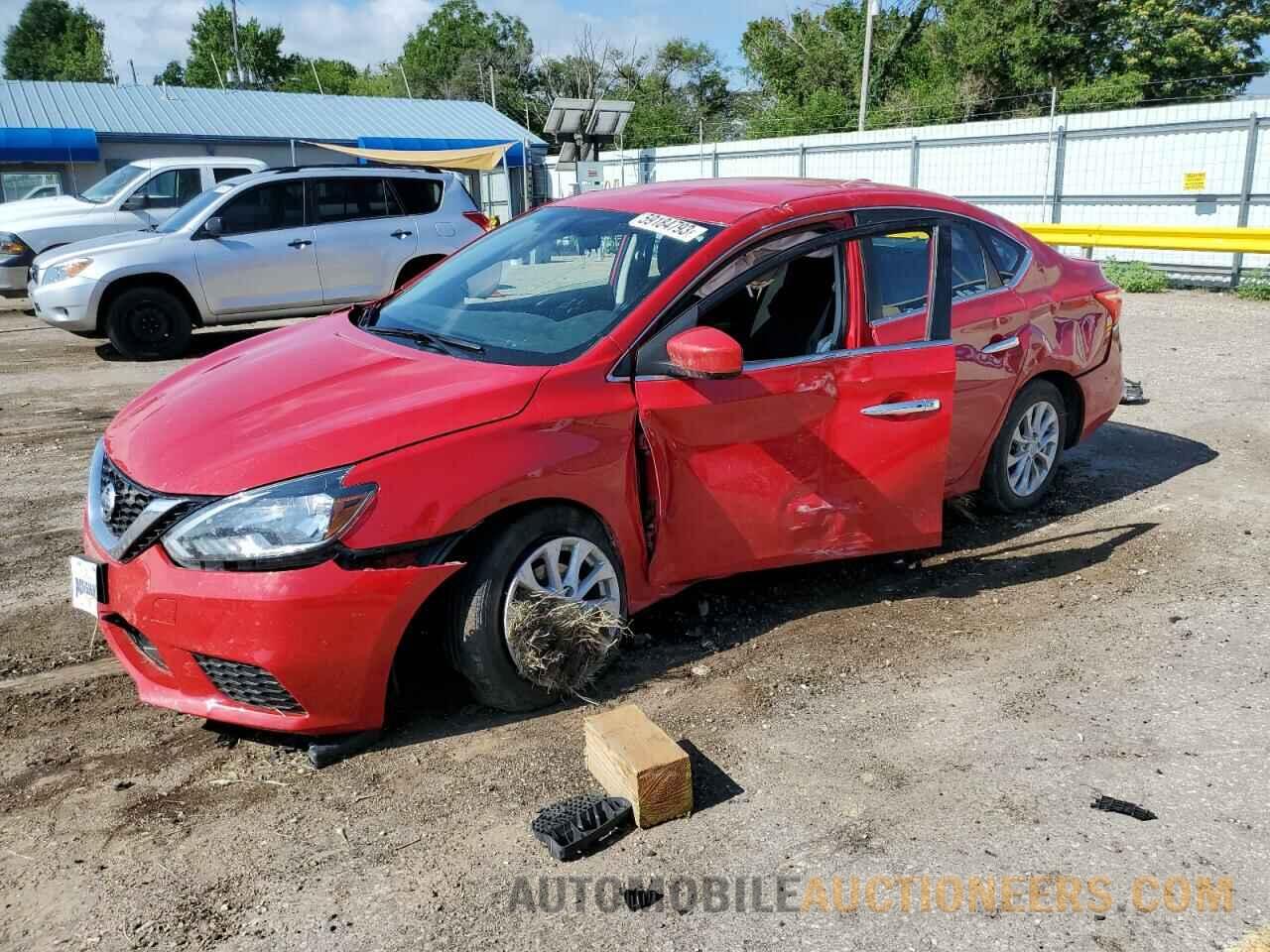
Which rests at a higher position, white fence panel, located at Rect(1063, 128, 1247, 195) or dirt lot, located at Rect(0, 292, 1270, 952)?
white fence panel, located at Rect(1063, 128, 1247, 195)

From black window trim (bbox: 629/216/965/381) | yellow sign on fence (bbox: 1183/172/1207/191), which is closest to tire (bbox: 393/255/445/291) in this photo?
black window trim (bbox: 629/216/965/381)

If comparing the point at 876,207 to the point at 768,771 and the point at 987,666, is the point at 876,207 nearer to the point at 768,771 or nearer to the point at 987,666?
the point at 987,666

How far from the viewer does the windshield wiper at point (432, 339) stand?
3.83 m

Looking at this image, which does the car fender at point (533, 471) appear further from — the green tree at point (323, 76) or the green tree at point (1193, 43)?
the green tree at point (323, 76)

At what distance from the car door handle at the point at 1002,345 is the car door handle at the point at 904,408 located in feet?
2.85

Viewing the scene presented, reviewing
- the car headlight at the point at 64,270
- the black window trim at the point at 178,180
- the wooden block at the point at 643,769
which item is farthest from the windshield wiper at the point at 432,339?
the black window trim at the point at 178,180

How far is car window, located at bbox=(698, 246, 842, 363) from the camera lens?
4094 millimetres

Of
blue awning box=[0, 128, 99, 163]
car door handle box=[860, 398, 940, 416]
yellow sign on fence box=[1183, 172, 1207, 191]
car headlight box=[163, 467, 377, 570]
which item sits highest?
blue awning box=[0, 128, 99, 163]

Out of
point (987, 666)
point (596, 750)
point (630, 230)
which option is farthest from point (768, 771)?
point (630, 230)

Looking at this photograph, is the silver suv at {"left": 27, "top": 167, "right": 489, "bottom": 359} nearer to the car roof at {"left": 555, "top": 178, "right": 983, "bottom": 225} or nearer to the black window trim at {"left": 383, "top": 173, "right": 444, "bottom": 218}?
the black window trim at {"left": 383, "top": 173, "right": 444, "bottom": 218}

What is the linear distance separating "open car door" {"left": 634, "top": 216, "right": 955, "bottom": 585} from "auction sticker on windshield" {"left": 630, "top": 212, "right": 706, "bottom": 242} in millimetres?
243

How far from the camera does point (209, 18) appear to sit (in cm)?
7275

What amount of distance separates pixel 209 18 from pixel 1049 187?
71.5 metres

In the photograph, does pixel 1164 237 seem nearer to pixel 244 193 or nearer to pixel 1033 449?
pixel 1033 449
